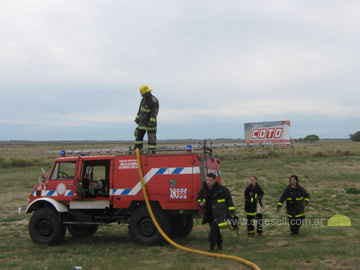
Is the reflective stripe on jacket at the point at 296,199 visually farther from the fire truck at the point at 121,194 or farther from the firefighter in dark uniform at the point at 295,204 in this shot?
the fire truck at the point at 121,194

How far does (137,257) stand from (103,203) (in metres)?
2.07

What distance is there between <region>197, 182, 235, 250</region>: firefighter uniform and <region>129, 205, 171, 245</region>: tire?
1.18 m

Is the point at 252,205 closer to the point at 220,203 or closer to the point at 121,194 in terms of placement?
the point at 220,203

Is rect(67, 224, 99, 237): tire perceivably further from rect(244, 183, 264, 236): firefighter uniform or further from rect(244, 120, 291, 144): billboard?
rect(244, 120, 291, 144): billboard

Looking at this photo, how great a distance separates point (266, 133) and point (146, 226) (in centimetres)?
4008

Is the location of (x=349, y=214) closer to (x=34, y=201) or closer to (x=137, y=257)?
(x=137, y=257)

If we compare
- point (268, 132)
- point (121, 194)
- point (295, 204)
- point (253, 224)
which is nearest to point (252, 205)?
point (253, 224)

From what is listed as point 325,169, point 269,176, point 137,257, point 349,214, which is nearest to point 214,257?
point 137,257

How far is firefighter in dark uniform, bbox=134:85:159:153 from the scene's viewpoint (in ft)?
33.9

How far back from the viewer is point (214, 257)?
25.0 feet

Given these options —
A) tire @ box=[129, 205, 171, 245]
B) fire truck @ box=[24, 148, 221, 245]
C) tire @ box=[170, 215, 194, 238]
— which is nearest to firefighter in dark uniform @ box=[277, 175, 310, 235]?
fire truck @ box=[24, 148, 221, 245]

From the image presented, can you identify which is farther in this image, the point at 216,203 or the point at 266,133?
the point at 266,133

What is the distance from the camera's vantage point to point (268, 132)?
47.1 m

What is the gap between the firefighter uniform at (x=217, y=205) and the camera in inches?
318
